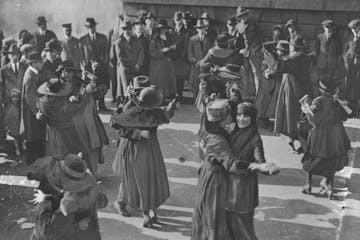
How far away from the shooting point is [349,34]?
510 inches

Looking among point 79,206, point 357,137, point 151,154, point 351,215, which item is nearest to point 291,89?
point 357,137

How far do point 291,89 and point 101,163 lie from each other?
356 cm

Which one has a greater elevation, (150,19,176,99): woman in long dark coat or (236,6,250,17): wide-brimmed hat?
(236,6,250,17): wide-brimmed hat

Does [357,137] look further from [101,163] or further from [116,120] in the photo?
[116,120]

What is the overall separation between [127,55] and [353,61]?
456 centimetres

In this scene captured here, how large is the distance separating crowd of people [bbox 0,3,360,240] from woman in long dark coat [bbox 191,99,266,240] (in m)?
0.01

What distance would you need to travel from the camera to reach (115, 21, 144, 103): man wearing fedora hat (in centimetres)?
1216

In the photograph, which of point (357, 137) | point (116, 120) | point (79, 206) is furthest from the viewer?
point (357, 137)

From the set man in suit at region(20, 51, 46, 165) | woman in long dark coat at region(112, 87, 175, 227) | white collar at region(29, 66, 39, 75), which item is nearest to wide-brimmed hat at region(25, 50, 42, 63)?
man in suit at region(20, 51, 46, 165)

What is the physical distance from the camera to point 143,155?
24.3ft

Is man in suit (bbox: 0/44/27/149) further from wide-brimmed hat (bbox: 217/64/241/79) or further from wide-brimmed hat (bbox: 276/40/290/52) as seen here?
wide-brimmed hat (bbox: 276/40/290/52)

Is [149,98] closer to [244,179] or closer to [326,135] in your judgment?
[244,179]

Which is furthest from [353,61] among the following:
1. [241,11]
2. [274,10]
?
[241,11]

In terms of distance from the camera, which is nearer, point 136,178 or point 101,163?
point 136,178
